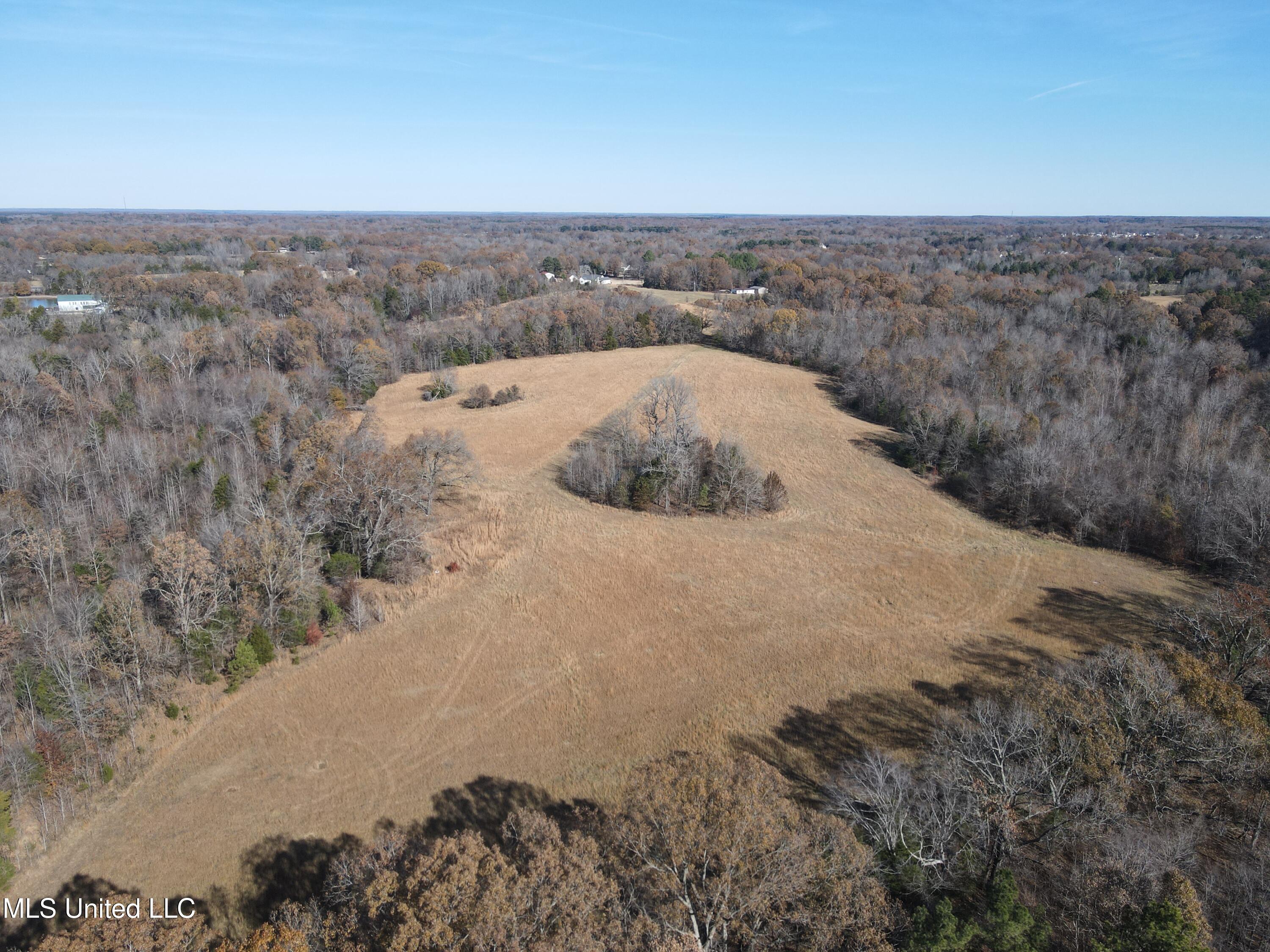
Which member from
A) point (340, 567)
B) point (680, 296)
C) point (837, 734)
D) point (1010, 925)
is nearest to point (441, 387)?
point (340, 567)

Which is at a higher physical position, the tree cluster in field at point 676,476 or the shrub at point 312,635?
the tree cluster in field at point 676,476

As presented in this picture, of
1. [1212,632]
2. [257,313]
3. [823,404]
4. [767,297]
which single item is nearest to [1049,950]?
[1212,632]

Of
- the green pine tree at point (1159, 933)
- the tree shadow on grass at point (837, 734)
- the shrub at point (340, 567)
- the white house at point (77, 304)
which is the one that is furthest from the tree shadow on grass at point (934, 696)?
the white house at point (77, 304)

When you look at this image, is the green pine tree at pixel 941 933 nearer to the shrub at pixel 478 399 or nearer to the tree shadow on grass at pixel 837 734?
the tree shadow on grass at pixel 837 734

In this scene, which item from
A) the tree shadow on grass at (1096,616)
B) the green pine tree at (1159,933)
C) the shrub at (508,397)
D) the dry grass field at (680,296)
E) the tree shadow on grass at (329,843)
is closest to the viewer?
the green pine tree at (1159,933)

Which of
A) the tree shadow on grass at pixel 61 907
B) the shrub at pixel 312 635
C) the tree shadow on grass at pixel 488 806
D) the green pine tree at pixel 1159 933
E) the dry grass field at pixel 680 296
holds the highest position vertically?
the dry grass field at pixel 680 296

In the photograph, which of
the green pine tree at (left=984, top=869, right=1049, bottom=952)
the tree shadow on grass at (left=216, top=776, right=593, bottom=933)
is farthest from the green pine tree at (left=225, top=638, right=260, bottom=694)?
the green pine tree at (left=984, top=869, right=1049, bottom=952)

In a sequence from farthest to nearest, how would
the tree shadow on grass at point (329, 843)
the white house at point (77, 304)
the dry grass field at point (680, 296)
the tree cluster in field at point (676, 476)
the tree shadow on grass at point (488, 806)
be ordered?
the dry grass field at point (680, 296) → the white house at point (77, 304) → the tree cluster in field at point (676, 476) → the tree shadow on grass at point (488, 806) → the tree shadow on grass at point (329, 843)
